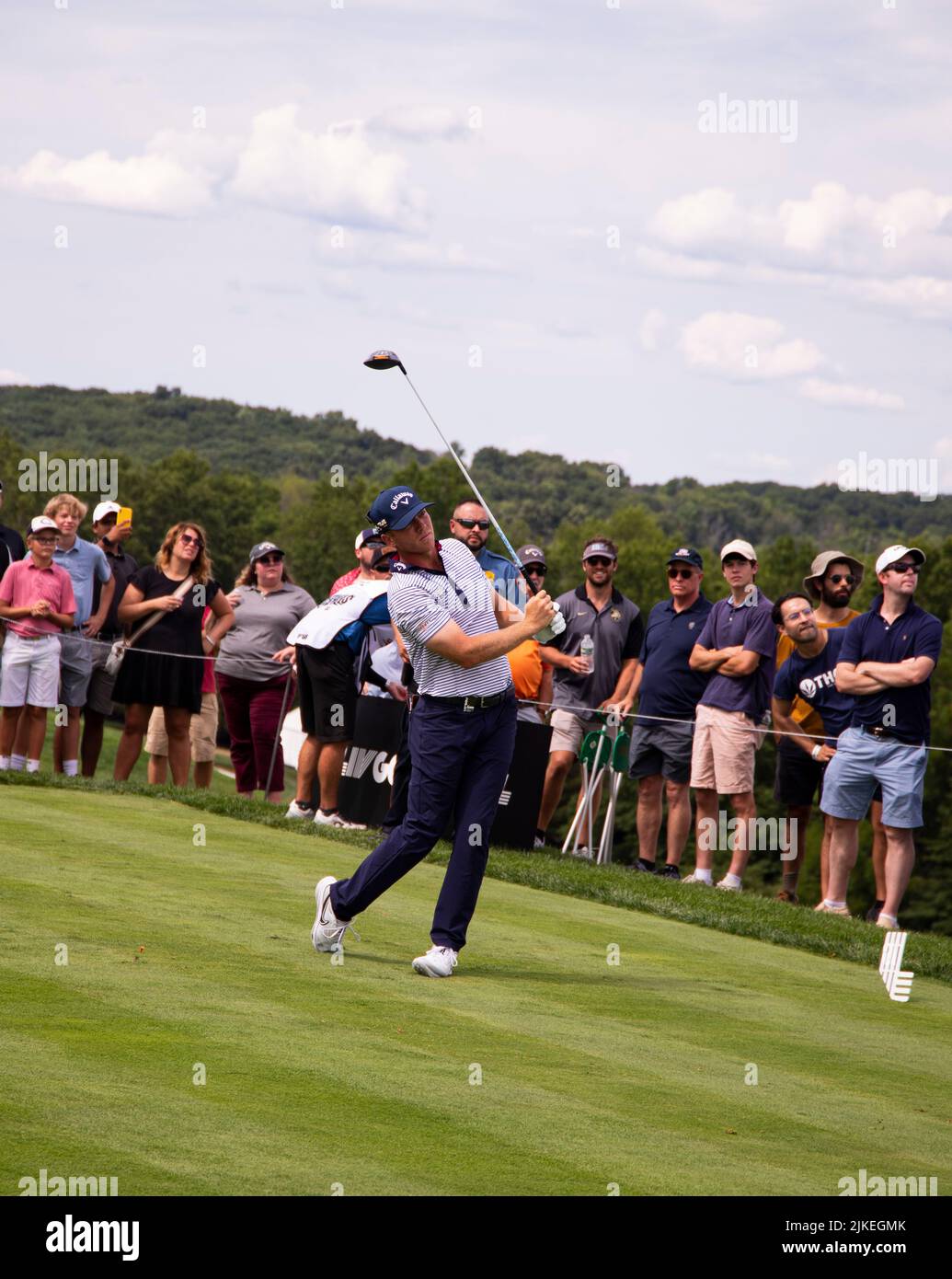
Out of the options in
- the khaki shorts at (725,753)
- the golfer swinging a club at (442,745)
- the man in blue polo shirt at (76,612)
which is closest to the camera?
the golfer swinging a club at (442,745)

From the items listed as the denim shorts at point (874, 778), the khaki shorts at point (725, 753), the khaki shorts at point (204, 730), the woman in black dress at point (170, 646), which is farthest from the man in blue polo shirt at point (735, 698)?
the khaki shorts at point (204, 730)

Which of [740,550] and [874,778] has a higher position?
[740,550]

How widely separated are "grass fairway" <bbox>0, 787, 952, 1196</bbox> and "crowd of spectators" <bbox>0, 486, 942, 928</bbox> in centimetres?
230

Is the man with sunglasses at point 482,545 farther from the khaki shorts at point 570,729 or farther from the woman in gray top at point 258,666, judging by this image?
the woman in gray top at point 258,666

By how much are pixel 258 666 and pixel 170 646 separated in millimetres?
842

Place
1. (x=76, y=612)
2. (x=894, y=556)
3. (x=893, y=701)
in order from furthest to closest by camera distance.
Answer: (x=76, y=612) < (x=893, y=701) < (x=894, y=556)

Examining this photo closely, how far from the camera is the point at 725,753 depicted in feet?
42.1

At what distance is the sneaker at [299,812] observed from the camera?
12.8 m

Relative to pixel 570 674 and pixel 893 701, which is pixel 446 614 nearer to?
pixel 893 701

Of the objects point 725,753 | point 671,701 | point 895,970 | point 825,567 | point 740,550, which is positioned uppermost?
point 740,550

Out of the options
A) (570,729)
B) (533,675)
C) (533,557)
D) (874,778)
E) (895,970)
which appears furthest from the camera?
(570,729)

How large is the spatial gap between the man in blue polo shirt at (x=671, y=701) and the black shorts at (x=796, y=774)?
754 mm

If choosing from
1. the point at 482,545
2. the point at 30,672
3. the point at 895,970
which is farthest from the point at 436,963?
the point at 30,672
